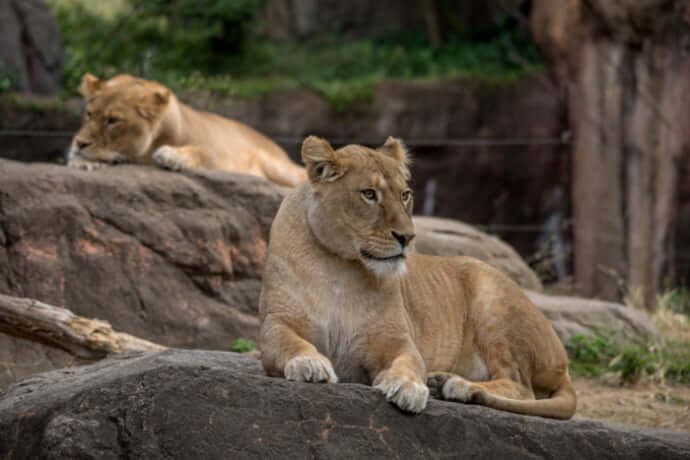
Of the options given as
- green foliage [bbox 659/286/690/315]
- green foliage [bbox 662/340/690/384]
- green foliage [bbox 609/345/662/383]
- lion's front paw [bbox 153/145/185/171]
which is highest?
lion's front paw [bbox 153/145/185/171]

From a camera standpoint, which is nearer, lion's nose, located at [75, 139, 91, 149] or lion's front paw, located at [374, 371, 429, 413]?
lion's front paw, located at [374, 371, 429, 413]

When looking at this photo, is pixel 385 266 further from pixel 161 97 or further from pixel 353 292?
pixel 161 97

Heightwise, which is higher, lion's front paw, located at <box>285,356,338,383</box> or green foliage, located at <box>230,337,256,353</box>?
lion's front paw, located at <box>285,356,338,383</box>

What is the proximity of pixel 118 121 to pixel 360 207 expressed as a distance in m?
3.86

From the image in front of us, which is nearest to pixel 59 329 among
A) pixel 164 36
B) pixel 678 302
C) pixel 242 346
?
pixel 242 346

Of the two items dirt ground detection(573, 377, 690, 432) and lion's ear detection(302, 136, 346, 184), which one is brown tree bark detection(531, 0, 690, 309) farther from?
lion's ear detection(302, 136, 346, 184)

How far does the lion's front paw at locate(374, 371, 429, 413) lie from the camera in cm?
372

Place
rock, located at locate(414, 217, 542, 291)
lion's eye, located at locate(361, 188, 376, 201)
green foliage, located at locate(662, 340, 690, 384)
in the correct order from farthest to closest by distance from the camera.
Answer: rock, located at locate(414, 217, 542, 291)
green foliage, located at locate(662, 340, 690, 384)
lion's eye, located at locate(361, 188, 376, 201)

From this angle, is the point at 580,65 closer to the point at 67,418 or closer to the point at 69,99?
the point at 69,99

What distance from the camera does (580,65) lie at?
12.0 m

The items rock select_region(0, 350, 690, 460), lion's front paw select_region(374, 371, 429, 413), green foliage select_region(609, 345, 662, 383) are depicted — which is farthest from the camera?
green foliage select_region(609, 345, 662, 383)

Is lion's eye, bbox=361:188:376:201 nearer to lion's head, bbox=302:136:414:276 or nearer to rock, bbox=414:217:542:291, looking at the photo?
lion's head, bbox=302:136:414:276

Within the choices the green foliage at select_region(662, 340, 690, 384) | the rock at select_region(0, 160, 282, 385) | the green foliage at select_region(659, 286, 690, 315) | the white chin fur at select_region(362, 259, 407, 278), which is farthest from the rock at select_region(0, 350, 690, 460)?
the green foliage at select_region(659, 286, 690, 315)

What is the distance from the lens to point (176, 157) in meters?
7.42
